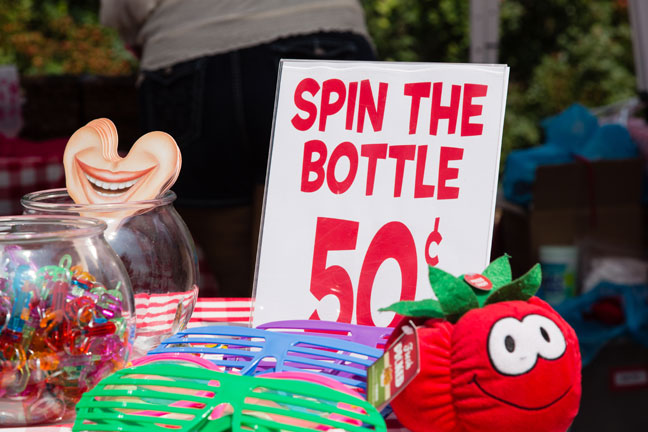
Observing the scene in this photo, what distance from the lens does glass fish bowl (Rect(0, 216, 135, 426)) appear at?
59 cm

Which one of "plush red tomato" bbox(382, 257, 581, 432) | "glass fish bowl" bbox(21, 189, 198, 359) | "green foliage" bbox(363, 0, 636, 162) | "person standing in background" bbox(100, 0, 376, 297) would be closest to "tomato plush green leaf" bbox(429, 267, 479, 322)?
"plush red tomato" bbox(382, 257, 581, 432)

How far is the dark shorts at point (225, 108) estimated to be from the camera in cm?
174

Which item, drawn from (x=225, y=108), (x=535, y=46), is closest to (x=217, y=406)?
(x=225, y=108)

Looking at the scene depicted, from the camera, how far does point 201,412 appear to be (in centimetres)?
51

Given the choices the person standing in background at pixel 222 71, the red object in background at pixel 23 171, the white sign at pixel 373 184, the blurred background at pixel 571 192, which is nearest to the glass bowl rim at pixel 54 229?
the white sign at pixel 373 184

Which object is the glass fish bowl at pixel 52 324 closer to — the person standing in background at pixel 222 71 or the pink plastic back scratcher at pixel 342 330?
the pink plastic back scratcher at pixel 342 330

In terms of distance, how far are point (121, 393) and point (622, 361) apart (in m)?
2.10

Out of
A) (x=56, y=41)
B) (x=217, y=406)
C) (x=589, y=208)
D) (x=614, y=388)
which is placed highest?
(x=56, y=41)

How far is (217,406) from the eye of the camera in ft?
1.70

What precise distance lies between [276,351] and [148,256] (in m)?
0.22

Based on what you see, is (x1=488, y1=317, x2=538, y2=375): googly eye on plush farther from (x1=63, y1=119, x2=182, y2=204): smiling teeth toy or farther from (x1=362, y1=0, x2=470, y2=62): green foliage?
(x1=362, y1=0, x2=470, y2=62): green foliage

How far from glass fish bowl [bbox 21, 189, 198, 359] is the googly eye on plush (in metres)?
0.39

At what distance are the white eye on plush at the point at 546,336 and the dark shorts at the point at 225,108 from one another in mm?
1267

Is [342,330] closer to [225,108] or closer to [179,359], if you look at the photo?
[179,359]
